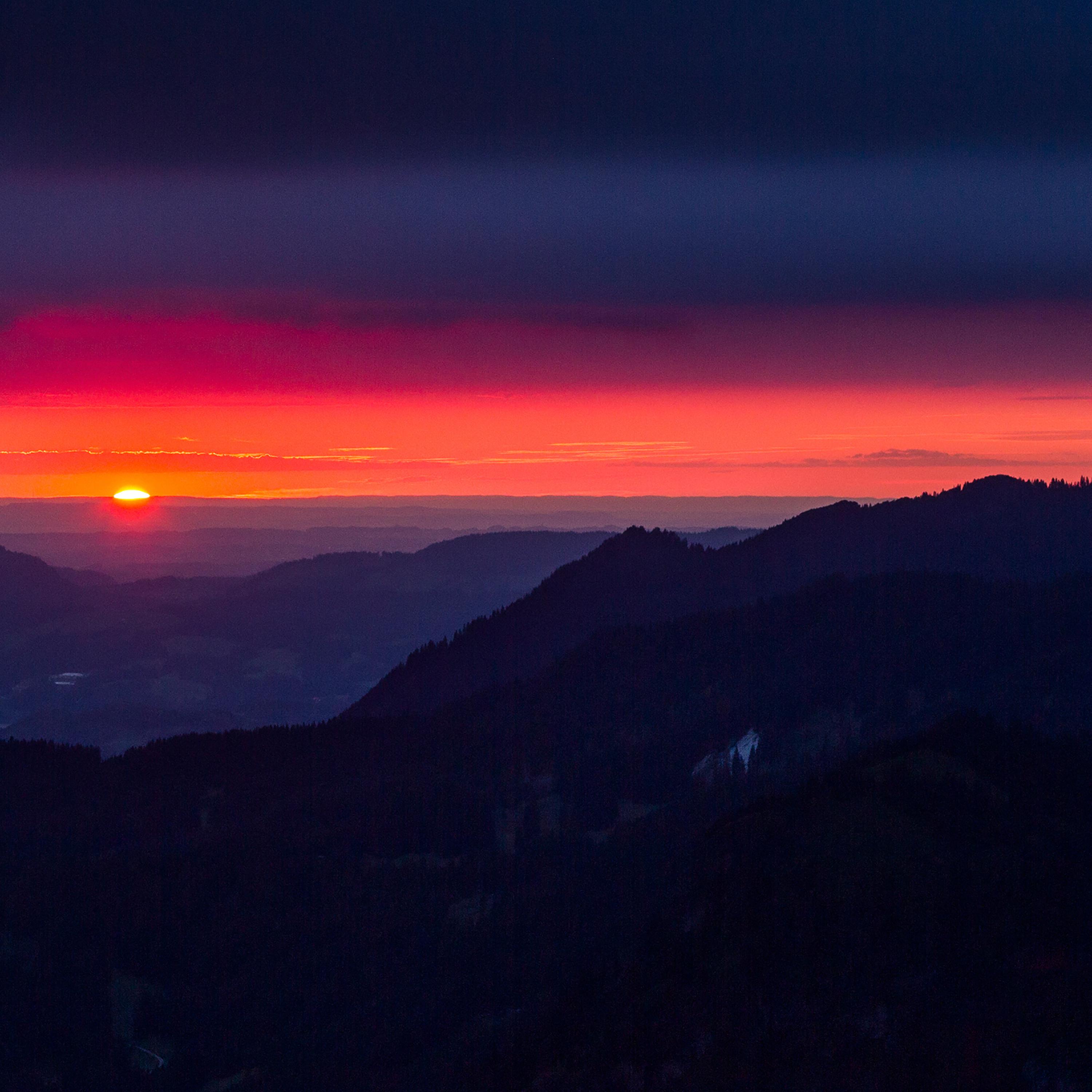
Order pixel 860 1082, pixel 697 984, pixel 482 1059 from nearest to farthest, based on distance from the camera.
Result: pixel 860 1082
pixel 697 984
pixel 482 1059

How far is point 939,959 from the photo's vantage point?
162 meters

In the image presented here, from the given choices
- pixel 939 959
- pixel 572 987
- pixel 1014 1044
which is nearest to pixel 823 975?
pixel 939 959

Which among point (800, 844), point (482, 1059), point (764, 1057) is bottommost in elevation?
point (482, 1059)

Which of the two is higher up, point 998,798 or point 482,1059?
point 998,798

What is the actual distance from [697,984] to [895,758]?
4066cm

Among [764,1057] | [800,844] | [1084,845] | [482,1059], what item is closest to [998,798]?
[1084,845]

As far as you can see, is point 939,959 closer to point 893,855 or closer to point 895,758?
point 893,855

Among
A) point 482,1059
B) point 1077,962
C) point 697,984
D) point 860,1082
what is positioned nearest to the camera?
point 860,1082

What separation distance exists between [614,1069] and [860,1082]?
27010 millimetres

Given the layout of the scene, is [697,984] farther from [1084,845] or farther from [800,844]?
[1084,845]

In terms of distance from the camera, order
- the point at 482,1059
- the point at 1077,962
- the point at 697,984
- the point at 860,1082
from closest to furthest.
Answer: the point at 860,1082
the point at 1077,962
the point at 697,984
the point at 482,1059

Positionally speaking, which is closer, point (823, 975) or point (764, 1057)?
point (764, 1057)

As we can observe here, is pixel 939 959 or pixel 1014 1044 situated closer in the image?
pixel 1014 1044

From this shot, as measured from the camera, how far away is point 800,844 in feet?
591
